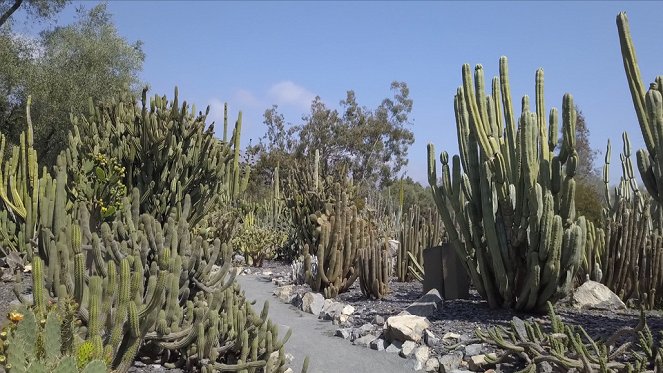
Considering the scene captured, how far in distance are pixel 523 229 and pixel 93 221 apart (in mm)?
4928

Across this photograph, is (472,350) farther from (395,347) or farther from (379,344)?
(379,344)

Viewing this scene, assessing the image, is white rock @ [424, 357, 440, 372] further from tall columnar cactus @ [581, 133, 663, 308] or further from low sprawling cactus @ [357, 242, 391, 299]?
tall columnar cactus @ [581, 133, 663, 308]

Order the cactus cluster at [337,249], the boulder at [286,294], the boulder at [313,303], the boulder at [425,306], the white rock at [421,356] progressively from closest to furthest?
the white rock at [421,356], the boulder at [425,306], the boulder at [313,303], the cactus cluster at [337,249], the boulder at [286,294]

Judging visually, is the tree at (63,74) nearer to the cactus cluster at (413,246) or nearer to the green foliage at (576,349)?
the cactus cluster at (413,246)

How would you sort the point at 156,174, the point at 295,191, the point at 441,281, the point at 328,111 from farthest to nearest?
the point at 328,111
the point at 295,191
the point at 156,174
the point at 441,281

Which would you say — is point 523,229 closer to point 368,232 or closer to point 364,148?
point 368,232

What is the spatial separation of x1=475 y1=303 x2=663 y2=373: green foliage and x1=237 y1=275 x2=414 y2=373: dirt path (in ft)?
2.89

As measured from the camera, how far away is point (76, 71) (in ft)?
67.3

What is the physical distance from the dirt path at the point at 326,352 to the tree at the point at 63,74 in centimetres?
1260

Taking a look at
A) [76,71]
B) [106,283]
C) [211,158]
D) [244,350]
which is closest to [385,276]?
[211,158]

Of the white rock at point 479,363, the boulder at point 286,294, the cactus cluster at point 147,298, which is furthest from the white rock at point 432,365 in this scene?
the boulder at point 286,294

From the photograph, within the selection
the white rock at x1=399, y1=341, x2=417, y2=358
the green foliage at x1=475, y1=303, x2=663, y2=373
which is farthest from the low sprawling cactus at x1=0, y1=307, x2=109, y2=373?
the green foliage at x1=475, y1=303, x2=663, y2=373

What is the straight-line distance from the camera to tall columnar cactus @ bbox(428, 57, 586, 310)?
6484 millimetres

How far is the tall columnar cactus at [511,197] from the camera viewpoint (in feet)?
21.3
